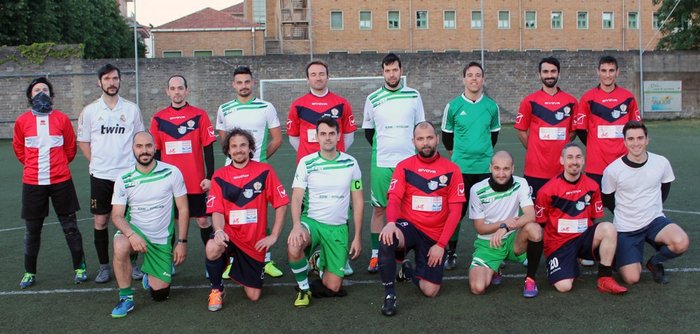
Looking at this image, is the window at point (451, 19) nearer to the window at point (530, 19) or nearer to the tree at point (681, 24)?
the window at point (530, 19)

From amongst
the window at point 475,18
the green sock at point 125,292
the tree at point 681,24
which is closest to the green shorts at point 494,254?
the green sock at point 125,292

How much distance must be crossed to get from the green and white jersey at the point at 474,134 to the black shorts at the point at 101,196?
3.10 m

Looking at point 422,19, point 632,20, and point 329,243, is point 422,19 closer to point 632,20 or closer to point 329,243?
point 632,20

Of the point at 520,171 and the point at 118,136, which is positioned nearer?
the point at 118,136

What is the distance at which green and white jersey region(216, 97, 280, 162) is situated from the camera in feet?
19.1

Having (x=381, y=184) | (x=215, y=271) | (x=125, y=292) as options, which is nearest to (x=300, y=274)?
(x=215, y=271)

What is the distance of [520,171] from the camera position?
38.3 feet

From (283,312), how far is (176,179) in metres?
1.40

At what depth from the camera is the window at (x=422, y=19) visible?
45.3 m

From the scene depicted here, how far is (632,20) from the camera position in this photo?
158 ft

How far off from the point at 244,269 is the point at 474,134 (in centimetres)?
241

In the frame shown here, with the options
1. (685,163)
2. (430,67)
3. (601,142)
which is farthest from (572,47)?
(601,142)

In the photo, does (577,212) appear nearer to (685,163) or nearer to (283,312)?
(283,312)

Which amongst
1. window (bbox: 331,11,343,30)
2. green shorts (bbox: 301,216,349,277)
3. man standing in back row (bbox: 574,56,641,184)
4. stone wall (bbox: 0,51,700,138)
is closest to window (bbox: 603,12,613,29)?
window (bbox: 331,11,343,30)
